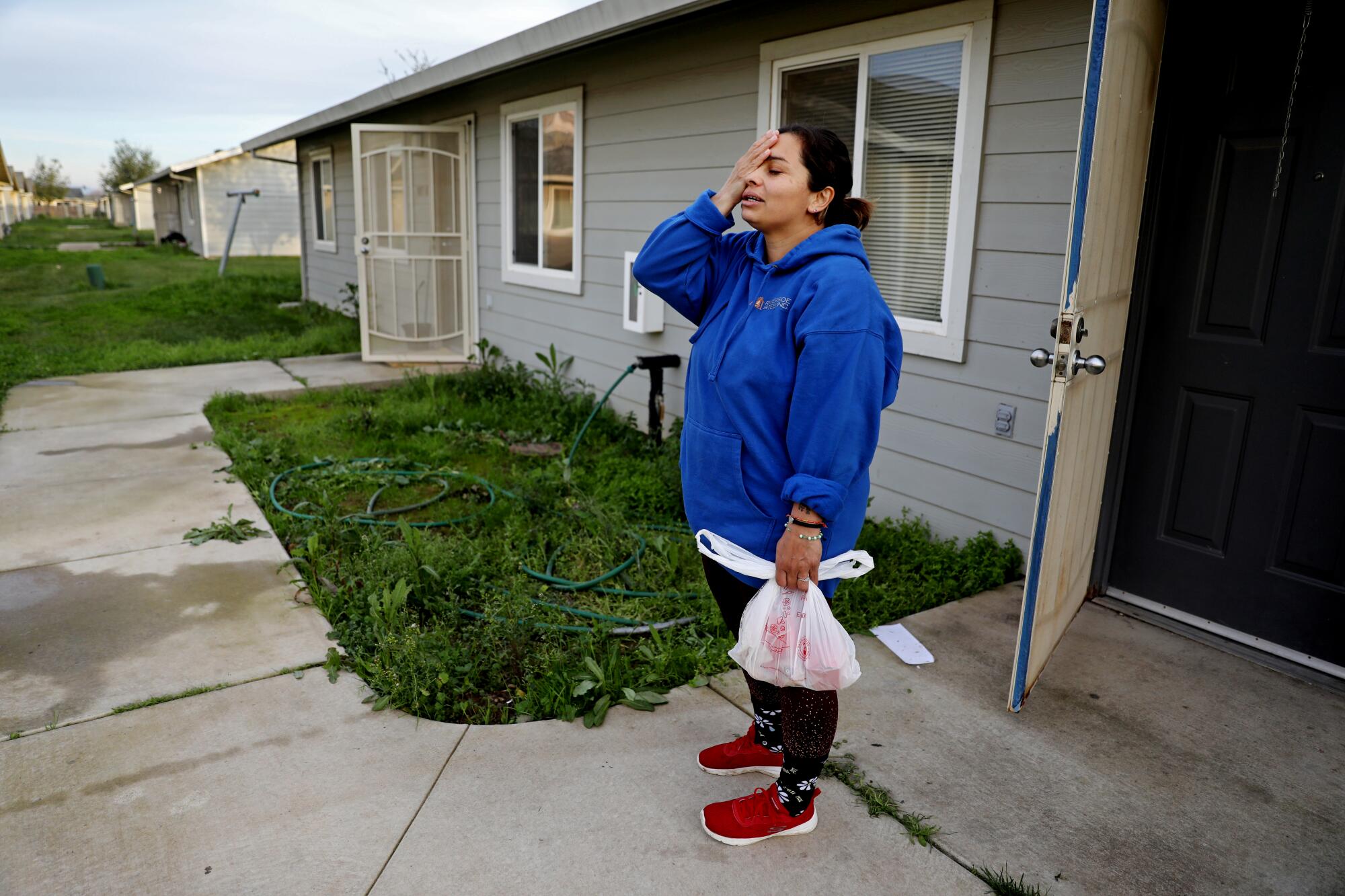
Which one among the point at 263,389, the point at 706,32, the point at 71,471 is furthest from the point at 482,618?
the point at 263,389

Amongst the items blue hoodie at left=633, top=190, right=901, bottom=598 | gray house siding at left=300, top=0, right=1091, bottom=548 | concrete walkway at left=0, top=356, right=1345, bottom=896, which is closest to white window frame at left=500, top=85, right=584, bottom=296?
gray house siding at left=300, top=0, right=1091, bottom=548

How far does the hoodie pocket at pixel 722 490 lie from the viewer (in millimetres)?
1833

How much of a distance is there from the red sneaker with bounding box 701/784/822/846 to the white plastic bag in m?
0.40

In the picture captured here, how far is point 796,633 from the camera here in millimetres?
1771

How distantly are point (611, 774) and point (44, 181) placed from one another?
94682 mm

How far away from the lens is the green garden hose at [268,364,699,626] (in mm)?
3166

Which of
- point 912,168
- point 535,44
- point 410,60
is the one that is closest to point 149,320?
point 535,44

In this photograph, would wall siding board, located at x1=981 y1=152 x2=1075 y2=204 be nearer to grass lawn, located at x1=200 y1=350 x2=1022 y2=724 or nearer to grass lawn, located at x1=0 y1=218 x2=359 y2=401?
grass lawn, located at x1=200 y1=350 x2=1022 y2=724

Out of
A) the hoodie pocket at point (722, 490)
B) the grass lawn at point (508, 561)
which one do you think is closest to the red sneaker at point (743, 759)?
the grass lawn at point (508, 561)

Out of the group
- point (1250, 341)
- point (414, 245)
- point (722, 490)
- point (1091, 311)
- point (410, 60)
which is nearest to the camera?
point (722, 490)

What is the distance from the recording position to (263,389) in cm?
723

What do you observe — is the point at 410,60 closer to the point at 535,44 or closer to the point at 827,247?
the point at 535,44

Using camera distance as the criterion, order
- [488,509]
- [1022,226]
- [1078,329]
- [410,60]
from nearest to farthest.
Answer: [1078,329]
[1022,226]
[488,509]
[410,60]

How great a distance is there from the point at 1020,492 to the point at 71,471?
5.04 meters
